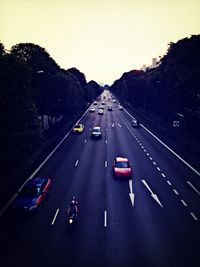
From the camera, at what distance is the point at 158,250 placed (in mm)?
13945

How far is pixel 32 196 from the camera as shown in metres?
18.1

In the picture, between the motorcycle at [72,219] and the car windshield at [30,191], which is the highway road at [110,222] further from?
the car windshield at [30,191]

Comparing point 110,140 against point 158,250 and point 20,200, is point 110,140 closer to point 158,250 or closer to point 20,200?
point 20,200

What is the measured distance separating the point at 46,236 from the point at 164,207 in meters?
8.56

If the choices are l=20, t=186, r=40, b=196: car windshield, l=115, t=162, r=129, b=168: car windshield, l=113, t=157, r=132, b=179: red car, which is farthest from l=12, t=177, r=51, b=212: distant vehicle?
l=115, t=162, r=129, b=168: car windshield

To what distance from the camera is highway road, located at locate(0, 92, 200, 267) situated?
13.3m

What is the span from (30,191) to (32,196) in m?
Result: 0.57

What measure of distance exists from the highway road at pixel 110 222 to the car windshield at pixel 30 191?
123 centimetres

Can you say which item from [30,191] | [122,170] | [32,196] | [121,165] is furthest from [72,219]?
[121,165]

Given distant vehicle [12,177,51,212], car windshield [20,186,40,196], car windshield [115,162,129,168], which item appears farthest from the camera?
car windshield [115,162,129,168]

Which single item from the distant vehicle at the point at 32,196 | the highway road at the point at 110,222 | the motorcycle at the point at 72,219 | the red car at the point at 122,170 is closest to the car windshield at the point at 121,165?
the red car at the point at 122,170

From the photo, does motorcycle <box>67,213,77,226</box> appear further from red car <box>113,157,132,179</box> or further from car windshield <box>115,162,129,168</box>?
car windshield <box>115,162,129,168</box>

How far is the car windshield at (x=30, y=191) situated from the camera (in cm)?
1840

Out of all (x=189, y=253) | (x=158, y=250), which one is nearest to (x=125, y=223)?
(x=158, y=250)
